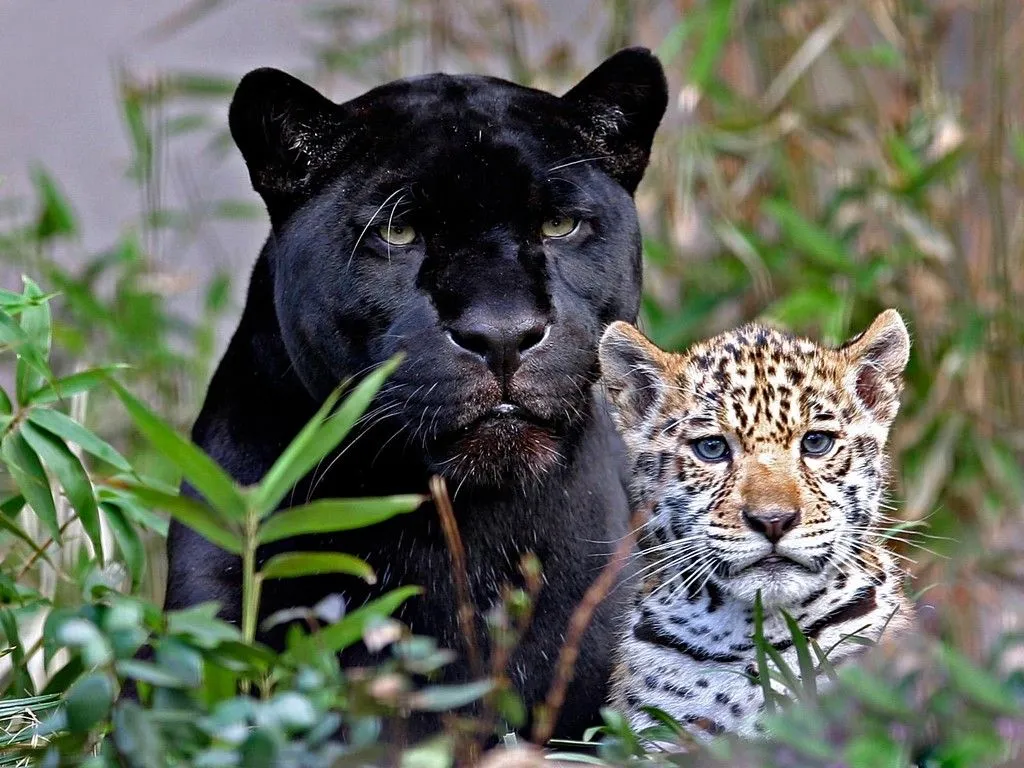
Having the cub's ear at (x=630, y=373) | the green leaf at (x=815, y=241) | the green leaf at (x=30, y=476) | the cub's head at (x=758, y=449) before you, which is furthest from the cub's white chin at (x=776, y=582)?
the green leaf at (x=815, y=241)

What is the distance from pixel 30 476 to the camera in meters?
2.92

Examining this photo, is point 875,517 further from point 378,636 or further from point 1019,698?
point 378,636

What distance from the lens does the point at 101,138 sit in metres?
6.50

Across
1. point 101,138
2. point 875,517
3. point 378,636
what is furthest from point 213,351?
point 378,636

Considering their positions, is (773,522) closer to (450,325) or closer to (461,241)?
(450,325)

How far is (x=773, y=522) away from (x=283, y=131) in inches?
44.0

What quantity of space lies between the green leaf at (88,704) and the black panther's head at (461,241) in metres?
0.95

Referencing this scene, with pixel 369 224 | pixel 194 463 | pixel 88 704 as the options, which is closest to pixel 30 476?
pixel 369 224

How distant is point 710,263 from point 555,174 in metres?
2.46

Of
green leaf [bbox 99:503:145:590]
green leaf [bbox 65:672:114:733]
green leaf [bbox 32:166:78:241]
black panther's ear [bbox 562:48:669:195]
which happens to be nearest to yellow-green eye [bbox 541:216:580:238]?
black panther's ear [bbox 562:48:669:195]

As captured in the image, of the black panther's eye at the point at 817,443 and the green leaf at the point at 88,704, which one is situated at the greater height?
the black panther's eye at the point at 817,443

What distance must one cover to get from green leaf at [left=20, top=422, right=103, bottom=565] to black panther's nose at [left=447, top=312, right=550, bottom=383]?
0.68 meters

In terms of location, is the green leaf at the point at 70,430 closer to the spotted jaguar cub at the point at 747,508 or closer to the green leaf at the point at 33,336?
the green leaf at the point at 33,336

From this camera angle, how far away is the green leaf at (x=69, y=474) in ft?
9.57
